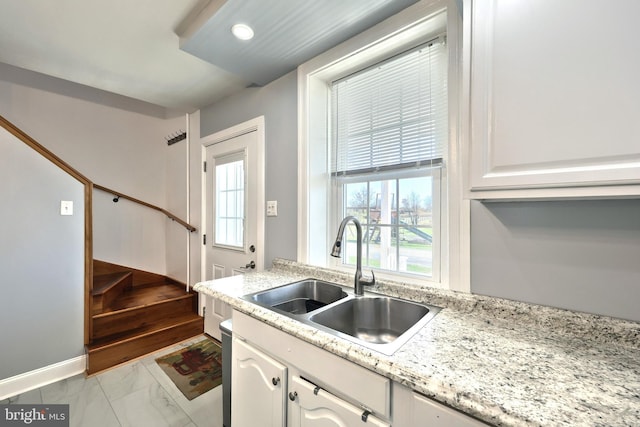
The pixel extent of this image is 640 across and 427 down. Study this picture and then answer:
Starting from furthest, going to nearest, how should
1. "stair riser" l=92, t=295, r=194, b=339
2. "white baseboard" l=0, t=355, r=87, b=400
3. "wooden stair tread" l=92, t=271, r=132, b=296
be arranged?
"wooden stair tread" l=92, t=271, r=132, b=296 → "stair riser" l=92, t=295, r=194, b=339 → "white baseboard" l=0, t=355, r=87, b=400

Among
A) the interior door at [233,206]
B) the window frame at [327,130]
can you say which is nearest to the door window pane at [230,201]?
the interior door at [233,206]

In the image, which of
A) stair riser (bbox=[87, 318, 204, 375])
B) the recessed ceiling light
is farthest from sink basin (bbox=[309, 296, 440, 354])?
stair riser (bbox=[87, 318, 204, 375])

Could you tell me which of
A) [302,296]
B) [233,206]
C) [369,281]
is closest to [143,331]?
[233,206]

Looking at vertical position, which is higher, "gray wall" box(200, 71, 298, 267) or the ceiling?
the ceiling

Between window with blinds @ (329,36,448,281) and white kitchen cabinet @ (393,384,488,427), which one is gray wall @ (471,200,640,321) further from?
white kitchen cabinet @ (393,384,488,427)

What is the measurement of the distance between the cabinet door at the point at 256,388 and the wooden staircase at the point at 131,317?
1.52 metres

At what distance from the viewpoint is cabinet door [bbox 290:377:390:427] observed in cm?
78

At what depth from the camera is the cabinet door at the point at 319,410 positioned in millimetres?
780

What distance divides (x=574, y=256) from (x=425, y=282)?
0.61 m

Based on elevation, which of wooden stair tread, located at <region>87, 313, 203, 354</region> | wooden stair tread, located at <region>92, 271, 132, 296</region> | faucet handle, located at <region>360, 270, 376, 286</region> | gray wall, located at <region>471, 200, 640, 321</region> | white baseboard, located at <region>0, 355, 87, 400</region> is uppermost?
gray wall, located at <region>471, 200, 640, 321</region>

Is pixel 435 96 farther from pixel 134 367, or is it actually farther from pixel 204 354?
pixel 134 367

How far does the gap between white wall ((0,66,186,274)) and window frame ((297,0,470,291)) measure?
6.78ft

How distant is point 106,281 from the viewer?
2734 millimetres

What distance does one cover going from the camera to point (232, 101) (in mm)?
2408
